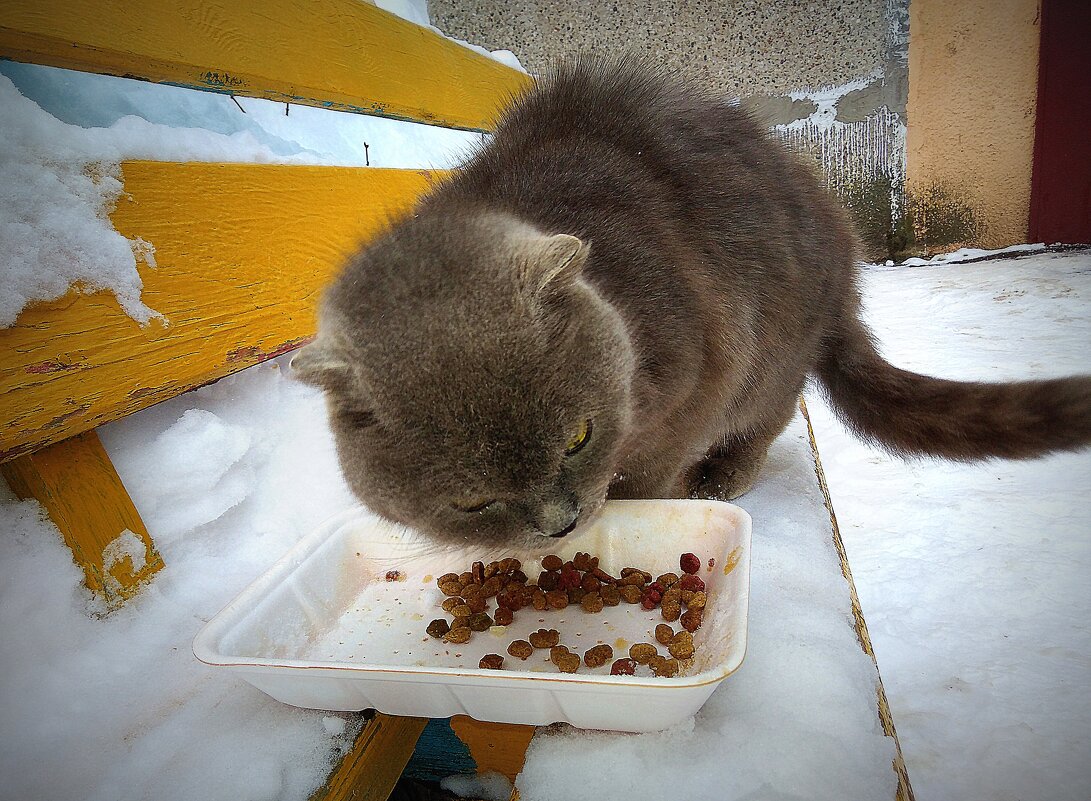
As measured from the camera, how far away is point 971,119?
3037 mm

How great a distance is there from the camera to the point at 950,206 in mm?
3281

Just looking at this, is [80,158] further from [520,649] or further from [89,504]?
[520,649]

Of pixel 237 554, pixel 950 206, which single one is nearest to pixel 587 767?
pixel 237 554

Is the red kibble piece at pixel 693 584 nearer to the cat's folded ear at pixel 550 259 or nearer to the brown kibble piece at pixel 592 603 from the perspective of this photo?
the brown kibble piece at pixel 592 603

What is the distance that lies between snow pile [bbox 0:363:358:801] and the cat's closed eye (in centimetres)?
40

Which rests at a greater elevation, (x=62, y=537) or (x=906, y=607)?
(x=62, y=537)

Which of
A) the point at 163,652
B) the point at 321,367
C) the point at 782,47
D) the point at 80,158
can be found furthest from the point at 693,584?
the point at 782,47

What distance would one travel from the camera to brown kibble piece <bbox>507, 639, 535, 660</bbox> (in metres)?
1.06

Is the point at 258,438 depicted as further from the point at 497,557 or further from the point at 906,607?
the point at 906,607

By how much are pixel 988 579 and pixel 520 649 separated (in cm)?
122

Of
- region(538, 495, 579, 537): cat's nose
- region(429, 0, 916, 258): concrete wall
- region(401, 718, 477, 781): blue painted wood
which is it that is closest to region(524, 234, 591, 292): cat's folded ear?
region(538, 495, 579, 537): cat's nose

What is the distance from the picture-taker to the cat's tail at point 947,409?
4.23ft

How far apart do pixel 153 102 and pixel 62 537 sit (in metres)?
1.01

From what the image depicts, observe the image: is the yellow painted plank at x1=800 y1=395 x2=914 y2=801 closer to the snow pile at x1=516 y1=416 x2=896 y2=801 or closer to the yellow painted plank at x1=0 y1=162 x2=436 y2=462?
the snow pile at x1=516 y1=416 x2=896 y2=801
